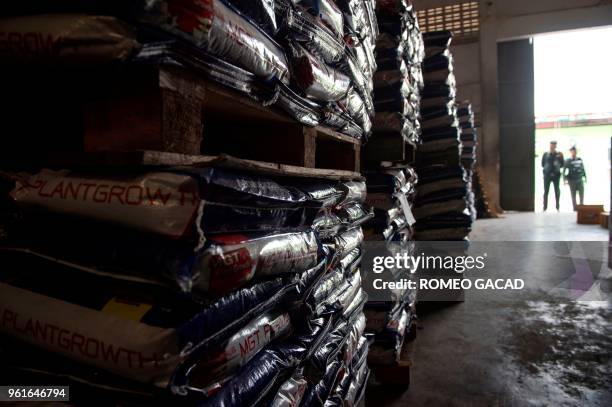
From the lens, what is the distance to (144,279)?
92 cm

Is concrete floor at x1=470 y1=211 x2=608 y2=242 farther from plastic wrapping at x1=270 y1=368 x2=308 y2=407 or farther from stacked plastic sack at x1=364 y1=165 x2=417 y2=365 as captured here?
plastic wrapping at x1=270 y1=368 x2=308 y2=407

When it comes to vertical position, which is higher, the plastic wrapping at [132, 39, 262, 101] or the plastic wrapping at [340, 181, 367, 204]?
the plastic wrapping at [132, 39, 262, 101]

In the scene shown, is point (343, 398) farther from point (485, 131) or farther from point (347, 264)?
point (485, 131)

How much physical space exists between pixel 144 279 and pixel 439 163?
495 centimetres

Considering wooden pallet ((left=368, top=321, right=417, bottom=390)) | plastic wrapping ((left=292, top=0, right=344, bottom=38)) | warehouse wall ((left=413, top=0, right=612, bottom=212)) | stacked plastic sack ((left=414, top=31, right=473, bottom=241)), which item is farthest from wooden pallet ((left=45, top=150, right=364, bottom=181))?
warehouse wall ((left=413, top=0, right=612, bottom=212))

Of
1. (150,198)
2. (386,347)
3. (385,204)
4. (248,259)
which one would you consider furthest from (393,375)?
(150,198)

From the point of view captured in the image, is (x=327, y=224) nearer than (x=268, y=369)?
No

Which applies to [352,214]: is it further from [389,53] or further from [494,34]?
[494,34]

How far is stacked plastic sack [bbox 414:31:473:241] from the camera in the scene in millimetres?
5125

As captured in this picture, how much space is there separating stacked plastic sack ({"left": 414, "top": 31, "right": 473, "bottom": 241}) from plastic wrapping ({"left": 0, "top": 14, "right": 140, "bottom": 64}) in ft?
15.5

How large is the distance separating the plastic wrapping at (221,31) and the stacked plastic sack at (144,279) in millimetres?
305

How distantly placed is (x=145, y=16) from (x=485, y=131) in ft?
48.1

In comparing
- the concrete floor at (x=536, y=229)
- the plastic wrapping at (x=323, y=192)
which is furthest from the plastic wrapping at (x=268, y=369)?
the concrete floor at (x=536, y=229)

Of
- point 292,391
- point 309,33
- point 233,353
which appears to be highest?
point 309,33
